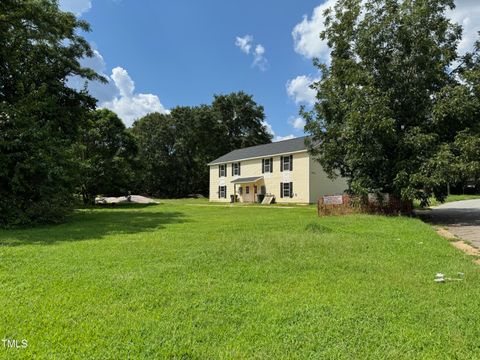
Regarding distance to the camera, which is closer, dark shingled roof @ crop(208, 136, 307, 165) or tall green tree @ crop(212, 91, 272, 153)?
dark shingled roof @ crop(208, 136, 307, 165)

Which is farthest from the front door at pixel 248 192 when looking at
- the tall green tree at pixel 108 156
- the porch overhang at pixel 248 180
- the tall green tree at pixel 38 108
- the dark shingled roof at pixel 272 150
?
the tall green tree at pixel 38 108

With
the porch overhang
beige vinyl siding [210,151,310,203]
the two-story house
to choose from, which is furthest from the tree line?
the porch overhang

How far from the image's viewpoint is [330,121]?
61.0 feet

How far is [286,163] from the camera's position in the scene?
3184 cm

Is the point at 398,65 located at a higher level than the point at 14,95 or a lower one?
higher

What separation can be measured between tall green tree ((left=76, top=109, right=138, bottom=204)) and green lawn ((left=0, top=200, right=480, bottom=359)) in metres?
23.2

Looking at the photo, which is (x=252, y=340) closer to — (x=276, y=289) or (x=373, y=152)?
(x=276, y=289)

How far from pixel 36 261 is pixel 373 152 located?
13.8m

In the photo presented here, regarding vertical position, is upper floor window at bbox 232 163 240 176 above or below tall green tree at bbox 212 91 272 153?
below

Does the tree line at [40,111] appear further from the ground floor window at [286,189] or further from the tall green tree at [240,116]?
the tall green tree at [240,116]

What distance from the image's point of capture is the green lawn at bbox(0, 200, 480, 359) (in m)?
3.20

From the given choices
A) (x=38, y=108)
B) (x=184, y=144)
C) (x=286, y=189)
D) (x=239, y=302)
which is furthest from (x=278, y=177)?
(x=239, y=302)

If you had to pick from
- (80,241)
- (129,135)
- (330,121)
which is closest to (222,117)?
(129,135)

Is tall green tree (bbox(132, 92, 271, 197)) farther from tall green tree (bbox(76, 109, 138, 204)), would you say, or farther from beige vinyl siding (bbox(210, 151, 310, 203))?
tall green tree (bbox(76, 109, 138, 204))
